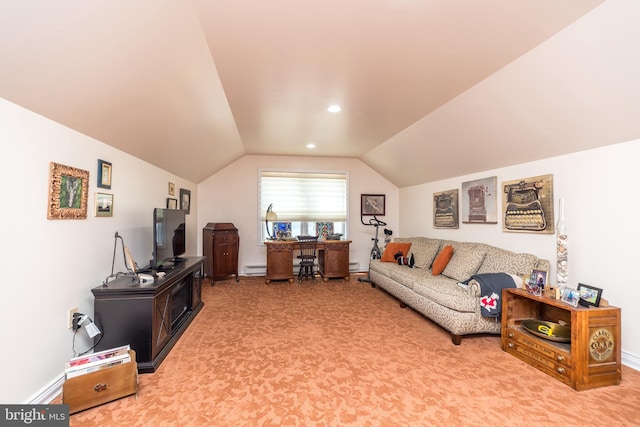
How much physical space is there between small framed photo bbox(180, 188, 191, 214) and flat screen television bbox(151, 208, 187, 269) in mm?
1342

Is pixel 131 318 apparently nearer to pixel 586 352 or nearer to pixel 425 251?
pixel 586 352

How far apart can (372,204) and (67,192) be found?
17.1ft

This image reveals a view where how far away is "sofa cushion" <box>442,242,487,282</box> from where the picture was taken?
11.2 feet

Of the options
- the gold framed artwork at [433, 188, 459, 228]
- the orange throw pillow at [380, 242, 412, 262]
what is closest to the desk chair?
the orange throw pillow at [380, 242, 412, 262]

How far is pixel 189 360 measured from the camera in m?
2.48

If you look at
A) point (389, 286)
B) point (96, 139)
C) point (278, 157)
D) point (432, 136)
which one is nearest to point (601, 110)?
point (432, 136)

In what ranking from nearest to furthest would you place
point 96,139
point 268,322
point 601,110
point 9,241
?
point 9,241 < point 601,110 < point 96,139 < point 268,322

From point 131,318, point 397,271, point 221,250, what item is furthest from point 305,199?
point 131,318

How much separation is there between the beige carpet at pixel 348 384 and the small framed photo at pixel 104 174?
5.41 feet

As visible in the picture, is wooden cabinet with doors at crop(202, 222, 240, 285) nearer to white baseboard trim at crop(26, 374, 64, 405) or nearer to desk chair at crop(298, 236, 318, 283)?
desk chair at crop(298, 236, 318, 283)

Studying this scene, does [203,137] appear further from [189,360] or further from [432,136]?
[432,136]

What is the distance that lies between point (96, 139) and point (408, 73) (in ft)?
9.12

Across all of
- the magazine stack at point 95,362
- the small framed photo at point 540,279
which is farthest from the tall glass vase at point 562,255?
the magazine stack at point 95,362

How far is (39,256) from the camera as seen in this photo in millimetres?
1865
